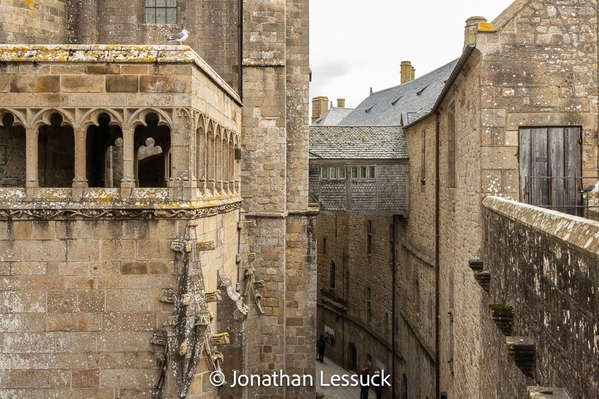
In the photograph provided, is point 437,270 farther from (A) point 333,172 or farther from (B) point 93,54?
(B) point 93,54

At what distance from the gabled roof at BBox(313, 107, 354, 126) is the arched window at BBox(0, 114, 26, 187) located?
39798 mm

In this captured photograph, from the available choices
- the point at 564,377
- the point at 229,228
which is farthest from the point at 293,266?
the point at 564,377

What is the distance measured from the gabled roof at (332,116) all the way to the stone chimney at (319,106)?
6.27 ft

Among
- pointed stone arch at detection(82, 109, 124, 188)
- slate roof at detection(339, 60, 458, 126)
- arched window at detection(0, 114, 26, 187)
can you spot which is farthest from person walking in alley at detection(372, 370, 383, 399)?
arched window at detection(0, 114, 26, 187)

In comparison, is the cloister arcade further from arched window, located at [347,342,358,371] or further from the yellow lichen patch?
arched window, located at [347,342,358,371]

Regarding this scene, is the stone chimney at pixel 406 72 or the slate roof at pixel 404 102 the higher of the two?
the stone chimney at pixel 406 72

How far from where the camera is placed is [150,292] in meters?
7.83

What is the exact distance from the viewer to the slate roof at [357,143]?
20859 millimetres

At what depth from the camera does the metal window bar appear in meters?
9.84

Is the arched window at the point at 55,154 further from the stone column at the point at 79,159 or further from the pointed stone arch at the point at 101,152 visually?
the stone column at the point at 79,159

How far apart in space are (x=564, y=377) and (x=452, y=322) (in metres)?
9.05

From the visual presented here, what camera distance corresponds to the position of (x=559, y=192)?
998cm

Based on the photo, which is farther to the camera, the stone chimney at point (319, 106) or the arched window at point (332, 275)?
the stone chimney at point (319, 106)
